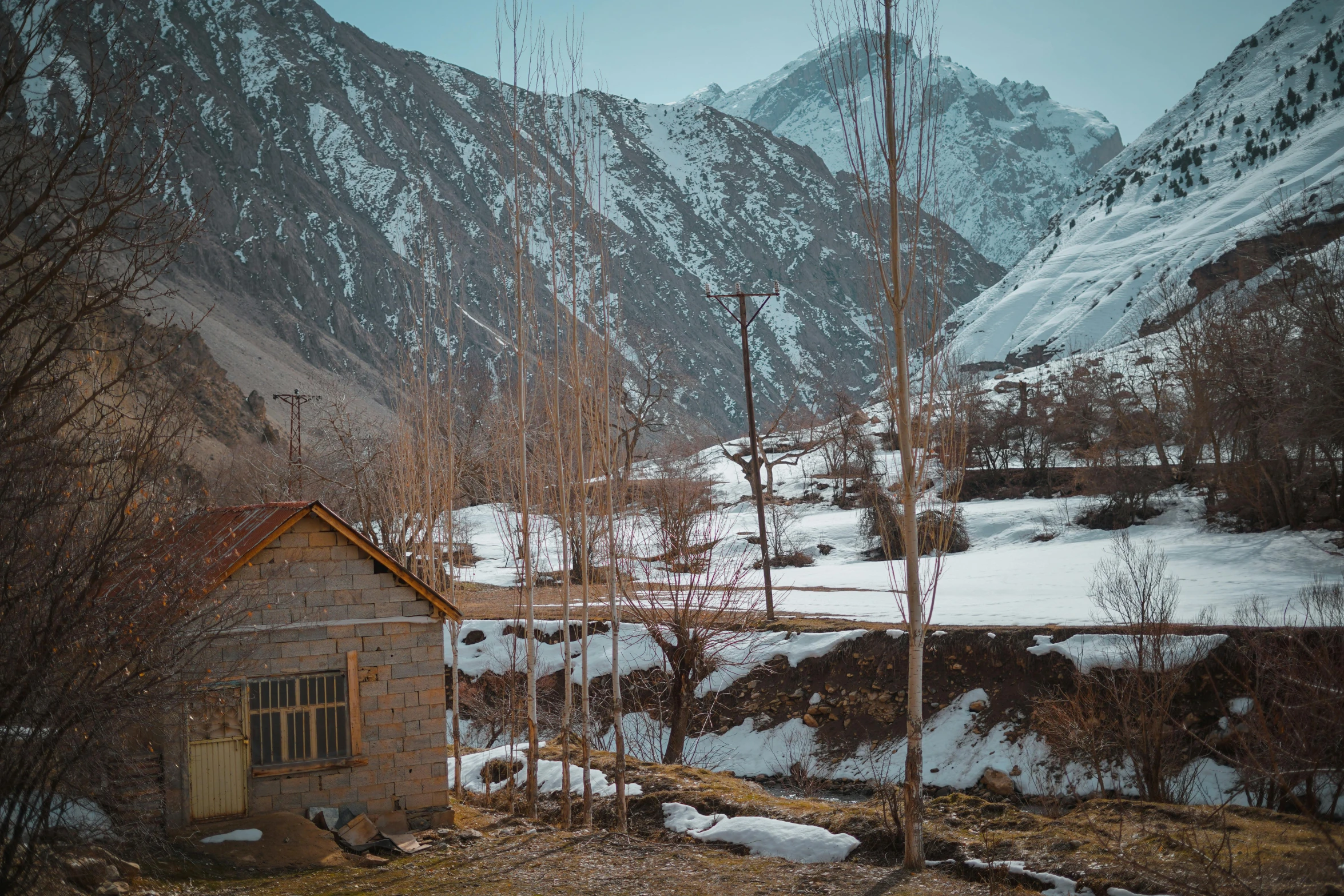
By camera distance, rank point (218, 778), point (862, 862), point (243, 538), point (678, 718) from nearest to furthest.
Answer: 1. point (862, 862)
2. point (218, 778)
3. point (243, 538)
4. point (678, 718)

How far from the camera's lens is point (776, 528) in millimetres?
42125

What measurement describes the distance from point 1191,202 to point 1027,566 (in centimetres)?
10942

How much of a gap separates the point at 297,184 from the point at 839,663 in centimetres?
14315

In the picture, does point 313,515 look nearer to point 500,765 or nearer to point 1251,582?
point 500,765

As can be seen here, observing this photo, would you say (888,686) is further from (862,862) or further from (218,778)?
(218,778)

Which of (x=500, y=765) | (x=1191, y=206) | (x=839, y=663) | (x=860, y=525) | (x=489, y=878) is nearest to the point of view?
(x=489, y=878)

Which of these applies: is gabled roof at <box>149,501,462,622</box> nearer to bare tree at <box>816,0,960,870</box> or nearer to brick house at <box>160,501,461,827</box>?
brick house at <box>160,501,461,827</box>

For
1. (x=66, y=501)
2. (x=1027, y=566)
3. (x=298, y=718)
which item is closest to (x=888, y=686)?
(x=1027, y=566)

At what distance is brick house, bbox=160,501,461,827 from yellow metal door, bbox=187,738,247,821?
0.05ft

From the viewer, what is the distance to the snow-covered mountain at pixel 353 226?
117 metres

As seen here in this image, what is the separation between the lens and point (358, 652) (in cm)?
1361

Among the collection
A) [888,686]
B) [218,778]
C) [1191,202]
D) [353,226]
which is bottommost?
[888,686]

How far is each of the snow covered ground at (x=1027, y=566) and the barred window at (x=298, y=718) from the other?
31.5 ft

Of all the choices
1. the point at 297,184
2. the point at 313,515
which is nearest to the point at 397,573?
the point at 313,515
